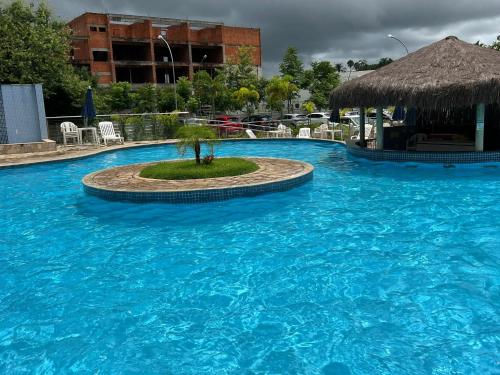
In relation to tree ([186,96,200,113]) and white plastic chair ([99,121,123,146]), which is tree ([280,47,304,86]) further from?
white plastic chair ([99,121,123,146])

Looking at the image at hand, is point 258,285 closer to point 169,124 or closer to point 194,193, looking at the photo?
point 194,193

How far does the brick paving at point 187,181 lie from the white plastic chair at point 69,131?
9.59 meters

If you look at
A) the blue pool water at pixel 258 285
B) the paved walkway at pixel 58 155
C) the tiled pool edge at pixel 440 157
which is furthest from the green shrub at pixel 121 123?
the tiled pool edge at pixel 440 157

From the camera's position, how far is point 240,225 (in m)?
7.86

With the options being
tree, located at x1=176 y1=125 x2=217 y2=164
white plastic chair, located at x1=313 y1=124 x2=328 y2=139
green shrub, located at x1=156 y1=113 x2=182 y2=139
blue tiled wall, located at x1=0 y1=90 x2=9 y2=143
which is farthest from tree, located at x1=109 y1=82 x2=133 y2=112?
tree, located at x1=176 y1=125 x2=217 y2=164

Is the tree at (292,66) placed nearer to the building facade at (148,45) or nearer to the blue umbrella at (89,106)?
the building facade at (148,45)

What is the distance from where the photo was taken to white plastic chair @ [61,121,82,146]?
20422mm

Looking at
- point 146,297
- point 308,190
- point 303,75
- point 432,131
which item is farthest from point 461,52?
point 303,75

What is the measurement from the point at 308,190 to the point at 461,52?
8.18 metres

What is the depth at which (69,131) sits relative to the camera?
20.6 meters

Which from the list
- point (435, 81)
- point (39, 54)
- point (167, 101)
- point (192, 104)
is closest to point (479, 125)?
point (435, 81)

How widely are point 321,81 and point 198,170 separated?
46477 millimetres

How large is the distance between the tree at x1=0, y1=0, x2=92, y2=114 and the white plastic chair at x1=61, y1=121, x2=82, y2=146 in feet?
13.1

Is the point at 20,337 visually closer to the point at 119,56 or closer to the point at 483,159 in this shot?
the point at 483,159
